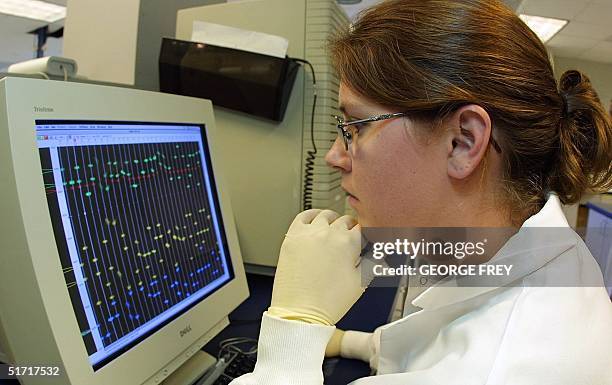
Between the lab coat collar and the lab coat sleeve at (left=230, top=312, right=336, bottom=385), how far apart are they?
0.68ft

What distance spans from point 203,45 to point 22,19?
3.76 ft

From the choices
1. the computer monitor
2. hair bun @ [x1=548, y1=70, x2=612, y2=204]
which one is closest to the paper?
the computer monitor

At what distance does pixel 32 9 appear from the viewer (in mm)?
1750

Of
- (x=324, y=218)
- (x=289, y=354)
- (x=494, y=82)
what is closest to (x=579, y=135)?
(x=494, y=82)

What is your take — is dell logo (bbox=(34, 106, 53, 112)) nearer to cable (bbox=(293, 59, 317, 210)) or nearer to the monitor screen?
the monitor screen

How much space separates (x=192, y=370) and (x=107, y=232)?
34cm

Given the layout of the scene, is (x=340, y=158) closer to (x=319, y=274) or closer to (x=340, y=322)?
(x=319, y=274)

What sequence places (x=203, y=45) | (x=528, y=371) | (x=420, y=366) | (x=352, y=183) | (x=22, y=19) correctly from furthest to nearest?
(x=22, y=19), (x=203, y=45), (x=352, y=183), (x=420, y=366), (x=528, y=371)

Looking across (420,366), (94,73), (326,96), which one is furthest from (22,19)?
(420,366)

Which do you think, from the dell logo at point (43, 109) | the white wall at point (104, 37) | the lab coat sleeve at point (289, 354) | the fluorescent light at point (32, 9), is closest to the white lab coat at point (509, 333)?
the lab coat sleeve at point (289, 354)

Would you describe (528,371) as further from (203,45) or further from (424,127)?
(203,45)

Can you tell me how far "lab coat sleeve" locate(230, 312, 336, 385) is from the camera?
0.59 m

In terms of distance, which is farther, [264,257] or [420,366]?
[264,257]

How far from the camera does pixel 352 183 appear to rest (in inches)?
27.2
